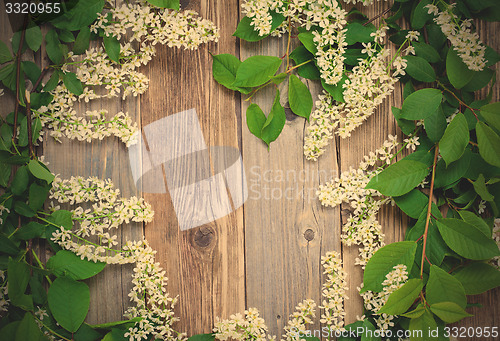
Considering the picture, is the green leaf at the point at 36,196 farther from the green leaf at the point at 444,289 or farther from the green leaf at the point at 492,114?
the green leaf at the point at 492,114

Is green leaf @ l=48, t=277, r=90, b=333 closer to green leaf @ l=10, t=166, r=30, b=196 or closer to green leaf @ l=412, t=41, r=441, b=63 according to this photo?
green leaf @ l=10, t=166, r=30, b=196

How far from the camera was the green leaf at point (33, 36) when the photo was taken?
0.94 metres

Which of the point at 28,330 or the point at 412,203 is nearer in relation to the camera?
the point at 28,330

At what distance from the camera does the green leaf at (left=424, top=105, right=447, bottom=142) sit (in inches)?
36.8

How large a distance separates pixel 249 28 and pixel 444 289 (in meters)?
0.90

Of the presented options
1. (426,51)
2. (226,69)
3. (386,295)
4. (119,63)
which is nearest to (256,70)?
(226,69)

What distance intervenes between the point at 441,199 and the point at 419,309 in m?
0.33

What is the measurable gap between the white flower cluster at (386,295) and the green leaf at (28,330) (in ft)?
2.95

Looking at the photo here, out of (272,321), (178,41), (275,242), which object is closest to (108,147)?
(178,41)

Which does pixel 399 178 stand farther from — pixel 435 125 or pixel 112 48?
pixel 112 48

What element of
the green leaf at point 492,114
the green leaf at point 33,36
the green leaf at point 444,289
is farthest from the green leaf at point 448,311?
the green leaf at point 33,36

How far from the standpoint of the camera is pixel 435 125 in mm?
935

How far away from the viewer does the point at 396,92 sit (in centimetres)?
103

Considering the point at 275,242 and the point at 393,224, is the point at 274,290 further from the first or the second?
the point at 393,224
